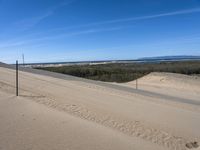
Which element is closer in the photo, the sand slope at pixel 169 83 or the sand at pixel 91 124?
the sand at pixel 91 124

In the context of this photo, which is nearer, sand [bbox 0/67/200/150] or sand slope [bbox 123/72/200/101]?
sand [bbox 0/67/200/150]

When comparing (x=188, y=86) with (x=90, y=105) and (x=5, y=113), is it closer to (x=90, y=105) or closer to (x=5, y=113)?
(x=90, y=105)

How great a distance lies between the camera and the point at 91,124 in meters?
8.84

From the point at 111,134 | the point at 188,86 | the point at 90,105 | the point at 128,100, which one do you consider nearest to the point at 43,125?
the point at 111,134

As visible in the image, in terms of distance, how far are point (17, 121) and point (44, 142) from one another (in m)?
2.26

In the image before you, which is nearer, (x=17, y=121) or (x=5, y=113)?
(x=17, y=121)

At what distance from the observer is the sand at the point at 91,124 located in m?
7.06

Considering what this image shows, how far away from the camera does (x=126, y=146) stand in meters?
6.89

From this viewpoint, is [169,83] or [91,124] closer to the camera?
[91,124]

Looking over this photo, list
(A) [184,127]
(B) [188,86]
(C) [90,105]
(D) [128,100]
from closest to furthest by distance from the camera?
1. (A) [184,127]
2. (C) [90,105]
3. (D) [128,100]
4. (B) [188,86]

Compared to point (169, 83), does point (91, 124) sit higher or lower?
higher

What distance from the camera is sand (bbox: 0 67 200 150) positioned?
7.06 metres

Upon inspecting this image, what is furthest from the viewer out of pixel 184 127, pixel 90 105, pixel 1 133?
pixel 90 105

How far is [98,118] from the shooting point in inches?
391
